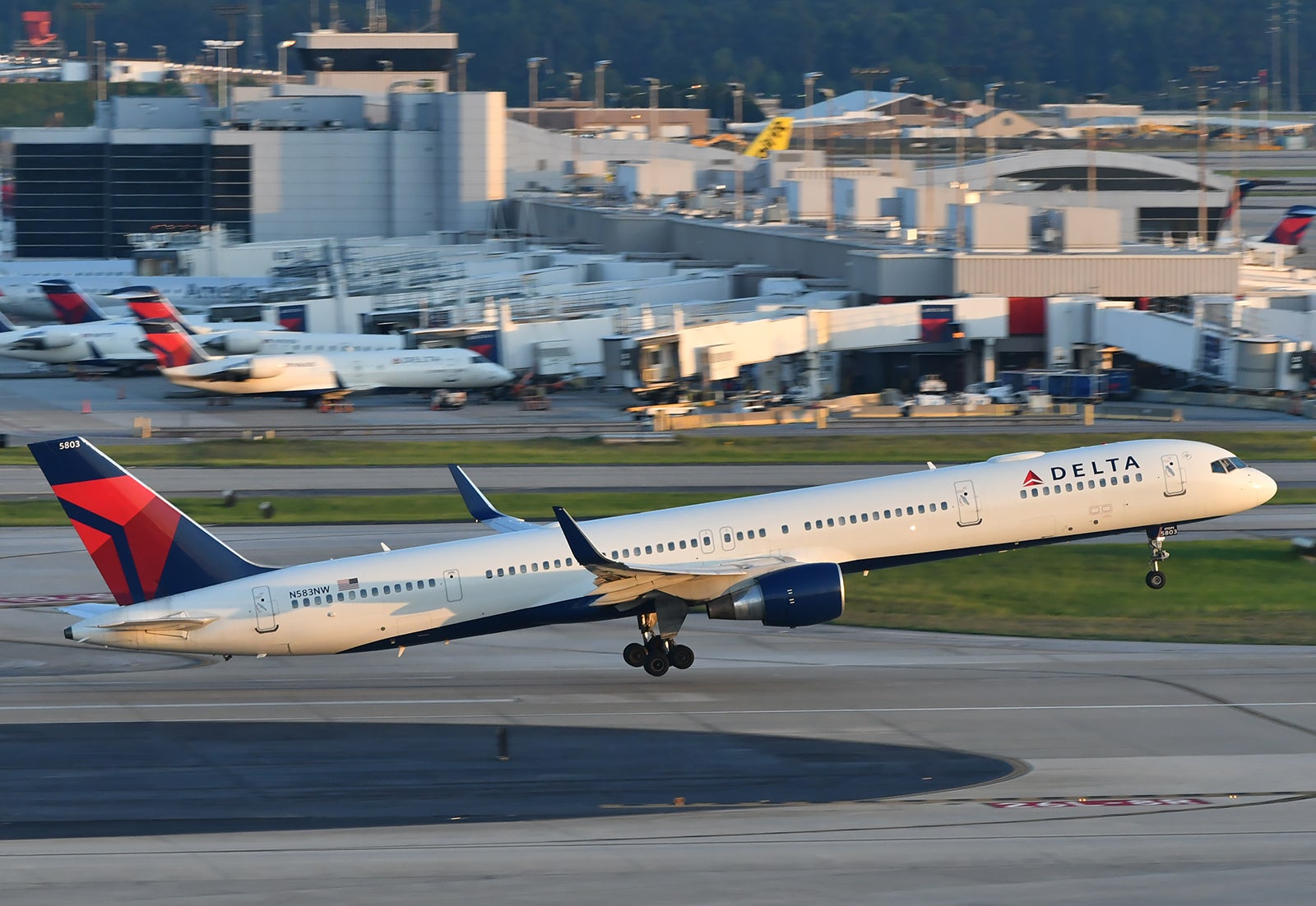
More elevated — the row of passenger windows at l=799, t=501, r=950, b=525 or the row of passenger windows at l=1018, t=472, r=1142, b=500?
the row of passenger windows at l=1018, t=472, r=1142, b=500

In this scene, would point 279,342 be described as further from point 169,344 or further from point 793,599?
point 793,599

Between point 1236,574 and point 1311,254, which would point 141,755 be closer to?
point 1236,574

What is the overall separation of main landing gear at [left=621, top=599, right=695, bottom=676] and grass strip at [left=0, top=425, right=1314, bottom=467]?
1401 inches

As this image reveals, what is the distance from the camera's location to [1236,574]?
173ft

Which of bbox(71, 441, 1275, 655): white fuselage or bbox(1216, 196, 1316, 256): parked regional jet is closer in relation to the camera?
bbox(71, 441, 1275, 655): white fuselage

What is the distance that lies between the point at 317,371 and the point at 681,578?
66895 millimetres

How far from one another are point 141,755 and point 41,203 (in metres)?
151

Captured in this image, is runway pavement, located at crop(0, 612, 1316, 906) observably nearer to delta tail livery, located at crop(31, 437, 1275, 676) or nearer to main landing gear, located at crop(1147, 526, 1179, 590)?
delta tail livery, located at crop(31, 437, 1275, 676)

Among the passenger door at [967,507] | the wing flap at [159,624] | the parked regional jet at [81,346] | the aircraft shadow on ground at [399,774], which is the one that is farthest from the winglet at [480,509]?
the parked regional jet at [81,346]

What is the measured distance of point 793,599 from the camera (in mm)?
39656

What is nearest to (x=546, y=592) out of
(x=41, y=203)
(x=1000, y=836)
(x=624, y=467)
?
(x=1000, y=836)

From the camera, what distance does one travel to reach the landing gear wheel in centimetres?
4228

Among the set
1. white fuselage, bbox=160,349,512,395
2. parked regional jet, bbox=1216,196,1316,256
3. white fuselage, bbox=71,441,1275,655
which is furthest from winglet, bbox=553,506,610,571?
parked regional jet, bbox=1216,196,1316,256

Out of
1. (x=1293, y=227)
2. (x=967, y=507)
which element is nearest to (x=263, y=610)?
(x=967, y=507)
